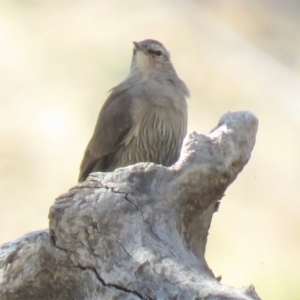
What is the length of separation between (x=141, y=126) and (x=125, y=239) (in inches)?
58.4

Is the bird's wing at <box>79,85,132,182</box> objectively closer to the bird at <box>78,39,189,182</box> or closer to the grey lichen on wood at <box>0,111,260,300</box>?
the bird at <box>78,39,189,182</box>

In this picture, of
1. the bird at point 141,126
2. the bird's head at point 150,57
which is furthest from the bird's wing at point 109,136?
the bird's head at point 150,57

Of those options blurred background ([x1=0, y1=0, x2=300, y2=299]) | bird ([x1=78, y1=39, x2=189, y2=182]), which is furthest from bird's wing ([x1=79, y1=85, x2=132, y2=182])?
blurred background ([x1=0, y1=0, x2=300, y2=299])

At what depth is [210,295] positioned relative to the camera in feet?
8.32

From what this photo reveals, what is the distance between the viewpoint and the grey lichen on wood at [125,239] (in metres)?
2.74

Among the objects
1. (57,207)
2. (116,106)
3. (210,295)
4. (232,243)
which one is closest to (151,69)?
(116,106)

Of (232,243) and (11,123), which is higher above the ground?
(11,123)

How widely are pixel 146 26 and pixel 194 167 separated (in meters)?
4.53

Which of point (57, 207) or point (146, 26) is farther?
point (146, 26)

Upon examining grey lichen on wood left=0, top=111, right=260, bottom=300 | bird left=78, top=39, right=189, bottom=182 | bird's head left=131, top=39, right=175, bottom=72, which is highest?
bird's head left=131, top=39, right=175, bottom=72

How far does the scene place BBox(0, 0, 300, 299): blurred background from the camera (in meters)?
5.62

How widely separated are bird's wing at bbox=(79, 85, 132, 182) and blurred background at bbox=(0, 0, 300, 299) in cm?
112

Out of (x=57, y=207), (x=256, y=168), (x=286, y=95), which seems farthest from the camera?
(x=286, y=95)

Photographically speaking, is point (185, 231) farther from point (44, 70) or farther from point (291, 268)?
point (44, 70)
